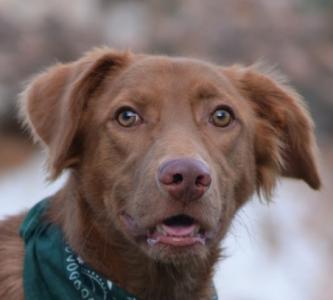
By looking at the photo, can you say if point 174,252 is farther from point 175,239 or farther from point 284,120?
point 284,120

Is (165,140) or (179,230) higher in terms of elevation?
(165,140)

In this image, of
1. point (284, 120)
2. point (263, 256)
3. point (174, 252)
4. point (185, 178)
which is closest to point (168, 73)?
point (284, 120)

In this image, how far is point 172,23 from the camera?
23453mm

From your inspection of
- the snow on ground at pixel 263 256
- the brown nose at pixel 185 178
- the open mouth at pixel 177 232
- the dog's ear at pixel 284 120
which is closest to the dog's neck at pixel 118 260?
the open mouth at pixel 177 232

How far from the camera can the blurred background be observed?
35.7 feet

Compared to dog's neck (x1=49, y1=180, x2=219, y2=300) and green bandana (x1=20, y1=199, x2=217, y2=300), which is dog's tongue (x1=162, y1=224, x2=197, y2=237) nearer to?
dog's neck (x1=49, y1=180, x2=219, y2=300)

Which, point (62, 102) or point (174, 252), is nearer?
point (174, 252)

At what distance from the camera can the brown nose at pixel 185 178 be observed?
4656mm

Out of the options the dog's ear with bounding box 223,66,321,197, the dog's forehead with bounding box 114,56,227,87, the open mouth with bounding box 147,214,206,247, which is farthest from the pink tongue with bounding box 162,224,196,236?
the dog's ear with bounding box 223,66,321,197

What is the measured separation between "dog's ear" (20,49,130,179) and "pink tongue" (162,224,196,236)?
0.62 meters

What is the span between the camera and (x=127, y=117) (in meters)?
5.20

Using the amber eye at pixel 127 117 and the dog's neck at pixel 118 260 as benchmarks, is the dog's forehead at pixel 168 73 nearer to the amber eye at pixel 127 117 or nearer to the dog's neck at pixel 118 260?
the amber eye at pixel 127 117

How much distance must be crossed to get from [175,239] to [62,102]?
2.91 feet

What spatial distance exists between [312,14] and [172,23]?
3245mm
